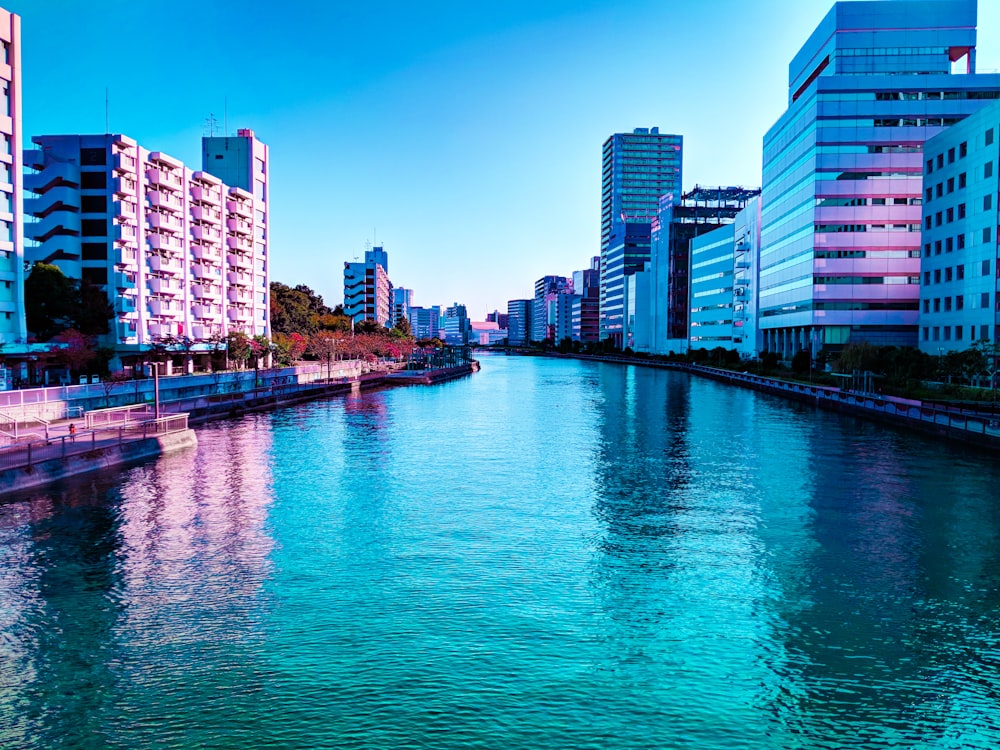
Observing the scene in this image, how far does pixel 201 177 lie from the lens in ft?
317

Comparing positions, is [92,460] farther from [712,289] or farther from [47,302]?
[712,289]

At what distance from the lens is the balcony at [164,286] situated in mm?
87000

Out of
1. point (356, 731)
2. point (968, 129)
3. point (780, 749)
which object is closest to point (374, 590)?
point (356, 731)

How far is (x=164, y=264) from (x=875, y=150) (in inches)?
3628

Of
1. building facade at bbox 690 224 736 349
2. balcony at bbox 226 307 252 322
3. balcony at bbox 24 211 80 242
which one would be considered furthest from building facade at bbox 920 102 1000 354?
balcony at bbox 24 211 80 242

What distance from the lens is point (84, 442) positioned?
36188 mm

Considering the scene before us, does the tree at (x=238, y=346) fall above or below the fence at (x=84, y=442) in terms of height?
above

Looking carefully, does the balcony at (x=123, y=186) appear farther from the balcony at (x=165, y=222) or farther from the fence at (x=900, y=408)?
the fence at (x=900, y=408)

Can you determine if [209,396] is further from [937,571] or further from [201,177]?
[937,571]

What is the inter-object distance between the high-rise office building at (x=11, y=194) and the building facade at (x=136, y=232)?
18082mm

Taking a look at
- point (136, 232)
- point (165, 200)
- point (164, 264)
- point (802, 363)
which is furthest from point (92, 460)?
→ point (802, 363)

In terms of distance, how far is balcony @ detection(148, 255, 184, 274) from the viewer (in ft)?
288

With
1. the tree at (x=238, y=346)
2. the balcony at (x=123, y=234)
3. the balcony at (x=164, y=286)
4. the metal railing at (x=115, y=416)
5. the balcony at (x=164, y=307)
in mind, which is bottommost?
the metal railing at (x=115, y=416)

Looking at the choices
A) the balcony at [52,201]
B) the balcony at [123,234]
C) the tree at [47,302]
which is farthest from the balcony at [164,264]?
the tree at [47,302]
